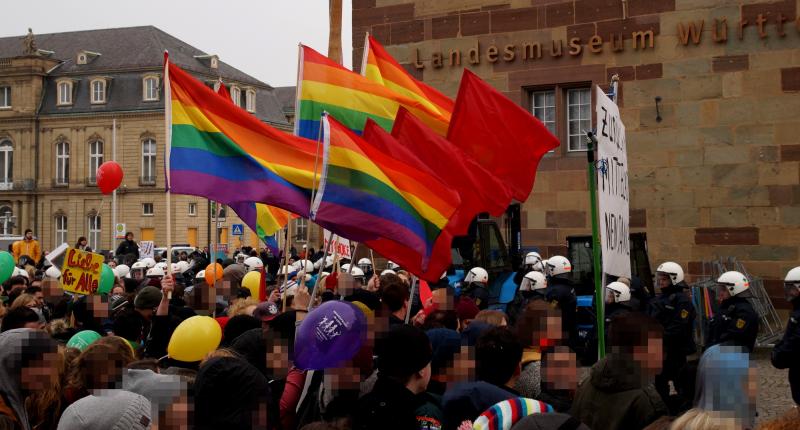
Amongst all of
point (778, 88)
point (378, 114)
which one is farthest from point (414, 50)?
point (378, 114)

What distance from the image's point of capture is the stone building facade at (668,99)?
16.8 meters

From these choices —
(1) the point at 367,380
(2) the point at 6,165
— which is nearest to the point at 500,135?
(1) the point at 367,380

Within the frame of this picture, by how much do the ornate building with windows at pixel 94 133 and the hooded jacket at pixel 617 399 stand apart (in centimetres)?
6518

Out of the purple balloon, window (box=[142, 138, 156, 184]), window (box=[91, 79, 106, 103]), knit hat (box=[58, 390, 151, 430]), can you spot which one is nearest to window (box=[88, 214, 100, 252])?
window (box=[142, 138, 156, 184])

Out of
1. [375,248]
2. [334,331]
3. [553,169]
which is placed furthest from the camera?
[553,169]

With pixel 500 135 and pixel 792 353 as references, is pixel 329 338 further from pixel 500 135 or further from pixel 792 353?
pixel 792 353

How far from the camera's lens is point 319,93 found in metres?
10.5

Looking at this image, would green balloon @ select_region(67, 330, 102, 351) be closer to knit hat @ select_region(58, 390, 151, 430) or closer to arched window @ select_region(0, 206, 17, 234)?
knit hat @ select_region(58, 390, 151, 430)

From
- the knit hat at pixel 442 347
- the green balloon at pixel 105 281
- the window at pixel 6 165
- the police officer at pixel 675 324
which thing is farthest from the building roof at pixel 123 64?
the knit hat at pixel 442 347

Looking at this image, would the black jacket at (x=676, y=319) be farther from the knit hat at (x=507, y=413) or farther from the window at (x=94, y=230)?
the window at (x=94, y=230)

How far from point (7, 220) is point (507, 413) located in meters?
79.0

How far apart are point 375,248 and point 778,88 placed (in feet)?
37.0

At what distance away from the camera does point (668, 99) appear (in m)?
17.8

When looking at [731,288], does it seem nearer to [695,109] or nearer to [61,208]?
[695,109]
